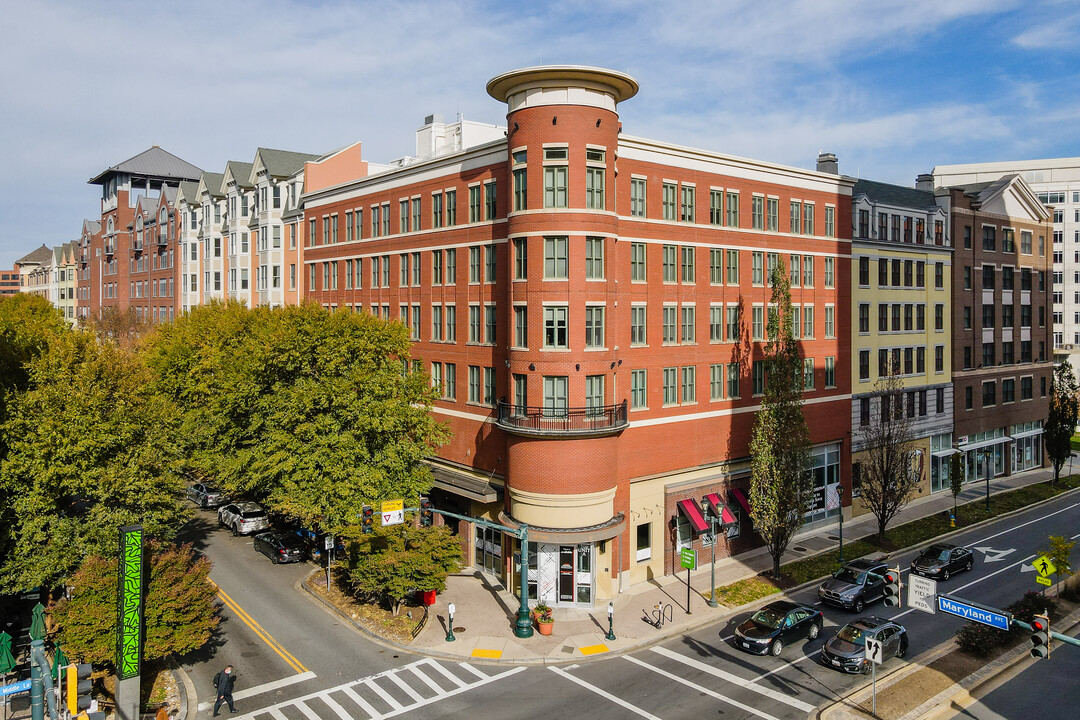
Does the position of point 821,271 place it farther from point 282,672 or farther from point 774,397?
point 282,672

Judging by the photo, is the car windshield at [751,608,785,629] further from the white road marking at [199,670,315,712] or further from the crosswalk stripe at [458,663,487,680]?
the white road marking at [199,670,315,712]

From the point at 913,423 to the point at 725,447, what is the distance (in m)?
21.2

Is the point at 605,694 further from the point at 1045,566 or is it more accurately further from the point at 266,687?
the point at 1045,566

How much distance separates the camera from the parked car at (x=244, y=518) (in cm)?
4547

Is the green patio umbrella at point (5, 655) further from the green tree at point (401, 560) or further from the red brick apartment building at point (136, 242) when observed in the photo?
the red brick apartment building at point (136, 242)

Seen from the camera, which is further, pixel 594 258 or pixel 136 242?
pixel 136 242

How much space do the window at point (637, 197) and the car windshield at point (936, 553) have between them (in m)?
23.5

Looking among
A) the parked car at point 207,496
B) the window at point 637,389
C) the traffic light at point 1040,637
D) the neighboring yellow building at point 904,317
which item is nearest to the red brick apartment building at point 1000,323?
the neighboring yellow building at point 904,317

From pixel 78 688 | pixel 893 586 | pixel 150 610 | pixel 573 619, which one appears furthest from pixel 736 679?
pixel 78 688

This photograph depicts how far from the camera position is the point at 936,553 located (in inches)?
1540

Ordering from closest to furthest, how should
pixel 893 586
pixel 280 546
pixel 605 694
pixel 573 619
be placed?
pixel 893 586 → pixel 605 694 → pixel 573 619 → pixel 280 546

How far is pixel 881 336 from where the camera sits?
51406 mm

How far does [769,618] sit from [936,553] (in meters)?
15.0

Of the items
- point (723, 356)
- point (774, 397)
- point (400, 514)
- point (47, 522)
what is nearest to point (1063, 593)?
point (774, 397)
